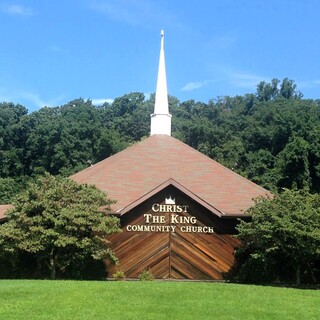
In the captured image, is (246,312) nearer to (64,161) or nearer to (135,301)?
(135,301)

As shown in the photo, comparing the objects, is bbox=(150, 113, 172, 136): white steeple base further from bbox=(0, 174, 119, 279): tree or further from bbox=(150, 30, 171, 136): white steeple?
bbox=(0, 174, 119, 279): tree

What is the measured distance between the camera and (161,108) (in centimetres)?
3134

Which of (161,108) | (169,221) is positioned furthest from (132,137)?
(169,221)

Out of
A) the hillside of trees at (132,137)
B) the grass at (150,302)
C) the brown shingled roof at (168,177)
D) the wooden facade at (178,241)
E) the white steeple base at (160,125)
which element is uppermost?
the hillside of trees at (132,137)

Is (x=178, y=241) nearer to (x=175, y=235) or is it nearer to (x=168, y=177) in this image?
(x=175, y=235)

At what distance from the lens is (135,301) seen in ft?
A: 43.6

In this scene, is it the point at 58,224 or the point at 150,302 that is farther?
the point at 58,224

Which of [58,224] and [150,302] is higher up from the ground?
[58,224]

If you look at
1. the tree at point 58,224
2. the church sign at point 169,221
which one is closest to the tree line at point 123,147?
the tree at point 58,224

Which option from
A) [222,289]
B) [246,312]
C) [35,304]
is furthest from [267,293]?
[35,304]

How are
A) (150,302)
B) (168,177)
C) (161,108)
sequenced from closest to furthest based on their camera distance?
(150,302) → (168,177) → (161,108)

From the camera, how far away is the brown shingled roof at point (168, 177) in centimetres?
2433

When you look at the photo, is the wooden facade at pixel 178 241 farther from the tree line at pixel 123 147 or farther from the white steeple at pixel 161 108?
the white steeple at pixel 161 108

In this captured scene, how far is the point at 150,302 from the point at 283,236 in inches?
306
